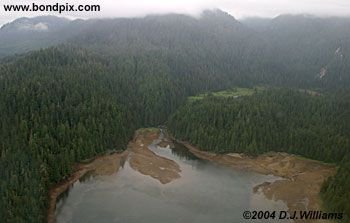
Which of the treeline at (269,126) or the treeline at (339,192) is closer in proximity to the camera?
the treeline at (339,192)

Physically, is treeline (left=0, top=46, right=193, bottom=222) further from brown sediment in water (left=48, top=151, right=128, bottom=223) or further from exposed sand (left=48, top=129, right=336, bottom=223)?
exposed sand (left=48, top=129, right=336, bottom=223)

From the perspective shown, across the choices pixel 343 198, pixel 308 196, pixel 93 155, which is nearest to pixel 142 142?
pixel 93 155

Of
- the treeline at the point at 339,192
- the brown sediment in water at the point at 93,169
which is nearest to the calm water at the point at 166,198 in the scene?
the brown sediment in water at the point at 93,169

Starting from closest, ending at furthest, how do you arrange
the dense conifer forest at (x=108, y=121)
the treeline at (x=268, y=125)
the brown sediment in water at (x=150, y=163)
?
1. the dense conifer forest at (x=108, y=121)
2. the brown sediment in water at (x=150, y=163)
3. the treeline at (x=268, y=125)

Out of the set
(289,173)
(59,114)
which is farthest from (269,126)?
(59,114)

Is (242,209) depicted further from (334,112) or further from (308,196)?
(334,112)

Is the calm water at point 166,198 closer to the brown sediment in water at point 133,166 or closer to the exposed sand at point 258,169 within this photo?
the brown sediment in water at point 133,166

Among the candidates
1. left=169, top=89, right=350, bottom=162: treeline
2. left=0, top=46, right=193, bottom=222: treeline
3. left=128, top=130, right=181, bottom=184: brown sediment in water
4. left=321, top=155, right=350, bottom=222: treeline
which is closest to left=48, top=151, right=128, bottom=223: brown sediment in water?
left=0, top=46, right=193, bottom=222: treeline
